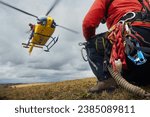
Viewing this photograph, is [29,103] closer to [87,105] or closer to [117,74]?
[87,105]

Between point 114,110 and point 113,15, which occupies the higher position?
point 113,15

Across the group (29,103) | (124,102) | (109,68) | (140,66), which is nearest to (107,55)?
(109,68)

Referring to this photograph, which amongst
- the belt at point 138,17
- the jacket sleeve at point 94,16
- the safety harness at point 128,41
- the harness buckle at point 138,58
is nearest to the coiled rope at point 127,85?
the safety harness at point 128,41

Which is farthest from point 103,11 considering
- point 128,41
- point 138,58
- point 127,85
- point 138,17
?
point 127,85

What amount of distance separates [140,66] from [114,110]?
5.47 ft

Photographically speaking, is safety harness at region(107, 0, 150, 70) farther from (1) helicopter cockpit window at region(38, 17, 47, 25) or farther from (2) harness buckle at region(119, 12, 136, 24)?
(1) helicopter cockpit window at region(38, 17, 47, 25)

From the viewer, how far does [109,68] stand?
6.82 m

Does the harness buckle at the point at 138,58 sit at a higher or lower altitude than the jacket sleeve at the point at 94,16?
lower

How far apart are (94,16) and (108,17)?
47cm

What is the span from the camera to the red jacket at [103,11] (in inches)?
275

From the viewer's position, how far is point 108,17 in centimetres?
726

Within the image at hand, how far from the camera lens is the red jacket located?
6.97 m

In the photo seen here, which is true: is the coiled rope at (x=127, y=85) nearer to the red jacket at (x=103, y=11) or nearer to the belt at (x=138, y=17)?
the red jacket at (x=103, y=11)

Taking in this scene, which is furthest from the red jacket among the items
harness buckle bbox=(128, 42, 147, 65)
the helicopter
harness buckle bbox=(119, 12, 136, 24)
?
the helicopter
